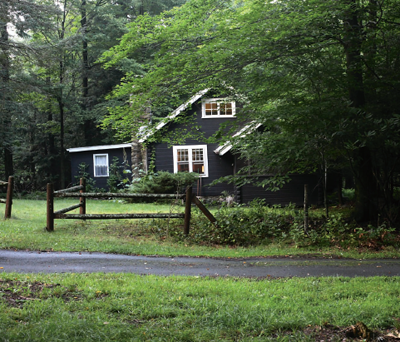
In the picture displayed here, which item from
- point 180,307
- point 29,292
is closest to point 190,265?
point 180,307

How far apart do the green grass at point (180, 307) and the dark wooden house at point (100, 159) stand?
72.7 feet

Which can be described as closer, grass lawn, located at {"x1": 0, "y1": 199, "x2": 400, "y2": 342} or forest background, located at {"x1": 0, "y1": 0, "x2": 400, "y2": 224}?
grass lawn, located at {"x1": 0, "y1": 199, "x2": 400, "y2": 342}

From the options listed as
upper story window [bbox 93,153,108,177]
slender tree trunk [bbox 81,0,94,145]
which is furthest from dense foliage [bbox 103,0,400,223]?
slender tree trunk [bbox 81,0,94,145]

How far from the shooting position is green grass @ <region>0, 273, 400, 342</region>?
4.46 meters

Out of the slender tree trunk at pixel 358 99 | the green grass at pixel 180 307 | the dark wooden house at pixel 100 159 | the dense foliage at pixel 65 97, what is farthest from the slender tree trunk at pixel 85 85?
the green grass at pixel 180 307

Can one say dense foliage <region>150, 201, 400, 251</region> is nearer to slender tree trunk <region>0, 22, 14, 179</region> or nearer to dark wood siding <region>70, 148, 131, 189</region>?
slender tree trunk <region>0, 22, 14, 179</region>

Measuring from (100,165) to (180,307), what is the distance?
2533 centimetres

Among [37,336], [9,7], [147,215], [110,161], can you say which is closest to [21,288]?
[37,336]

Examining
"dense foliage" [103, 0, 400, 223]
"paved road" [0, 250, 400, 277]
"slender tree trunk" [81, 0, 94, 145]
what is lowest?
"paved road" [0, 250, 400, 277]

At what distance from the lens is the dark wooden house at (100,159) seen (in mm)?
28781

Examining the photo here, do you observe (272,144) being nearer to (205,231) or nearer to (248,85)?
(248,85)

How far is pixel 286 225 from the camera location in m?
12.6

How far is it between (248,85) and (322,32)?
2.62 metres

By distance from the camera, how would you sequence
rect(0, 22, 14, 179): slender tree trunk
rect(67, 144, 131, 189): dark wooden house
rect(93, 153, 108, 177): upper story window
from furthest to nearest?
rect(93, 153, 108, 177): upper story window < rect(67, 144, 131, 189): dark wooden house < rect(0, 22, 14, 179): slender tree trunk
